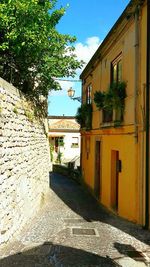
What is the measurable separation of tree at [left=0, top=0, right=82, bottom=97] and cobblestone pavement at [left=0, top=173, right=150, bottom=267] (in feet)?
14.4

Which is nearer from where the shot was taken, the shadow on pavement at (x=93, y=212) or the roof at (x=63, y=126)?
the shadow on pavement at (x=93, y=212)

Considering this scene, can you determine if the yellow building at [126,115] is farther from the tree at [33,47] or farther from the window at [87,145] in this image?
the window at [87,145]

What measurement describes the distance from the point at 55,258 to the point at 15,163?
8.24 ft

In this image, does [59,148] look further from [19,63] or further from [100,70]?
[19,63]

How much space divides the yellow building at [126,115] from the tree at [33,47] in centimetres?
166

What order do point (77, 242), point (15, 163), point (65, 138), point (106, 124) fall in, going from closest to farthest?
point (77, 242) < point (15, 163) < point (106, 124) < point (65, 138)

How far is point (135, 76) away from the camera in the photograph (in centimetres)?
931

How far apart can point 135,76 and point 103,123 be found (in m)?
3.66

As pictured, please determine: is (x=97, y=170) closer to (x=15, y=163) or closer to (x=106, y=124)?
(x=106, y=124)

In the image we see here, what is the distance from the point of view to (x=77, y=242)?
Answer: 7.56 metres

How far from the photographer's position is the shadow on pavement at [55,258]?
19.9 feet

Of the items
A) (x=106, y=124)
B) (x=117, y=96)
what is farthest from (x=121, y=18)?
(x=106, y=124)

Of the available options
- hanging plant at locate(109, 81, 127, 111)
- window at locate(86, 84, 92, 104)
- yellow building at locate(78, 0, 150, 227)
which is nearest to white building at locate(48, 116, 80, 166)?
window at locate(86, 84, 92, 104)

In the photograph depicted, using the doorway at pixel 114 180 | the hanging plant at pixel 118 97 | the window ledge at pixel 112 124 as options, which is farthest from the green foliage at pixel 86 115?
the hanging plant at pixel 118 97
